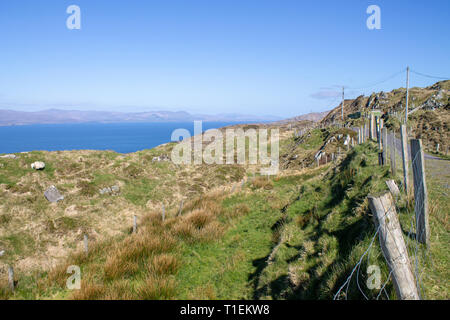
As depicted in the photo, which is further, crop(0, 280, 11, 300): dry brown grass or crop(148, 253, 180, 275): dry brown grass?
crop(148, 253, 180, 275): dry brown grass

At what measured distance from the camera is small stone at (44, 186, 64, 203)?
870 inches

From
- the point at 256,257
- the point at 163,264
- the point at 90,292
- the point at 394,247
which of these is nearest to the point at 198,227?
the point at 256,257

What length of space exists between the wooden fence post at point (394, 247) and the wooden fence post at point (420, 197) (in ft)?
5.96

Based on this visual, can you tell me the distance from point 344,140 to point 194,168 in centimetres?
2057

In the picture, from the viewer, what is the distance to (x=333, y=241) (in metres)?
6.28

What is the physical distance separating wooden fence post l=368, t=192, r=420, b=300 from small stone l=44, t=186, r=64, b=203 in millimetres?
25154

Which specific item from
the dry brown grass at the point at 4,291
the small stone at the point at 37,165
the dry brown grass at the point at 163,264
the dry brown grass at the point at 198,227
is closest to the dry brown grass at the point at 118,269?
the dry brown grass at the point at 163,264

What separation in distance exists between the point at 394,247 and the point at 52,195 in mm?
25623

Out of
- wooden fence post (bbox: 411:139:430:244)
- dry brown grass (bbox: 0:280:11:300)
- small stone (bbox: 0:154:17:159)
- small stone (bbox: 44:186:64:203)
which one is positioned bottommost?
small stone (bbox: 44:186:64:203)

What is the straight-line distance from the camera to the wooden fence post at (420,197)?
457 cm

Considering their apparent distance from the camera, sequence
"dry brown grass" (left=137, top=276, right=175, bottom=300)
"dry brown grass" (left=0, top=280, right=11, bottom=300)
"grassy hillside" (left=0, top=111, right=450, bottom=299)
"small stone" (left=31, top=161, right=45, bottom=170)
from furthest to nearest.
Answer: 1. "small stone" (left=31, top=161, right=45, bottom=170)
2. "dry brown grass" (left=0, top=280, right=11, bottom=300)
3. "dry brown grass" (left=137, top=276, right=175, bottom=300)
4. "grassy hillside" (left=0, top=111, right=450, bottom=299)

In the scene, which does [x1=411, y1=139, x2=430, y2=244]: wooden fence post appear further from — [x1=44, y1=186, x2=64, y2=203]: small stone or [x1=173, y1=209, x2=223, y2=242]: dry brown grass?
[x1=44, y1=186, x2=64, y2=203]: small stone

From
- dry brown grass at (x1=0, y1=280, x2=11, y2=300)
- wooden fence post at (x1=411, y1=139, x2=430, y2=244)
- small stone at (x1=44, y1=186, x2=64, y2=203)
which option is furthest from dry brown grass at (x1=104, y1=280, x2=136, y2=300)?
small stone at (x1=44, y1=186, x2=64, y2=203)
